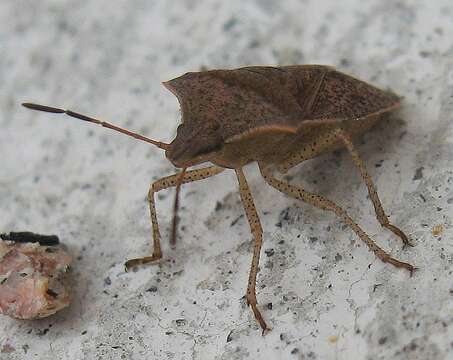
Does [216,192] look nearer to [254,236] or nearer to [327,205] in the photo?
[254,236]

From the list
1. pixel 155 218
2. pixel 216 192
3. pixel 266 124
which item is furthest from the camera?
pixel 216 192

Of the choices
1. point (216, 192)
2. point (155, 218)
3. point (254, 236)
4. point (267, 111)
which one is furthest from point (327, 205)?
point (155, 218)

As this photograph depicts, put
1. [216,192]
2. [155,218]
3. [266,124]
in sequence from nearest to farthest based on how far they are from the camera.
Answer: [266,124] → [155,218] → [216,192]

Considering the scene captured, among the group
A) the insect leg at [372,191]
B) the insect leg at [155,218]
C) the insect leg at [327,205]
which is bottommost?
the insect leg at [155,218]

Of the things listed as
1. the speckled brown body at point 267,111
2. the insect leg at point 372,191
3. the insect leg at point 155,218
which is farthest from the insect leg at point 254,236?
the insect leg at point 372,191

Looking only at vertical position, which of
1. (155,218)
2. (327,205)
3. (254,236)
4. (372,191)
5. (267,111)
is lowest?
(155,218)

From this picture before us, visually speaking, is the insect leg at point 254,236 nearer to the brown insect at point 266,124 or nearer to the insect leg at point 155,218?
the brown insect at point 266,124

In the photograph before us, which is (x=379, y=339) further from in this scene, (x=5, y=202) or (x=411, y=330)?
(x=5, y=202)

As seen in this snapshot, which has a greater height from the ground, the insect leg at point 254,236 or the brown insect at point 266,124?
the brown insect at point 266,124

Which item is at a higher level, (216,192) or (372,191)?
(372,191)
